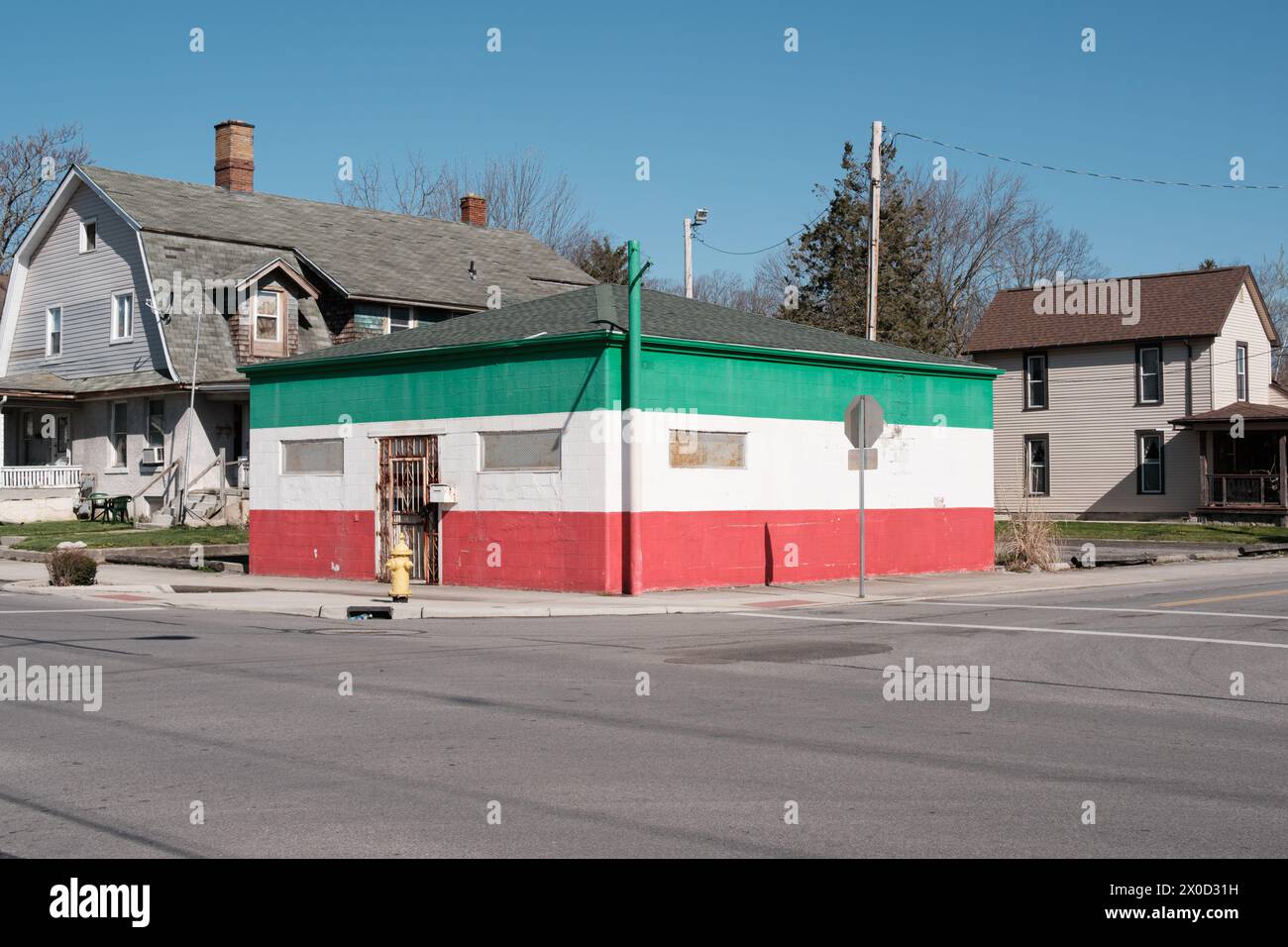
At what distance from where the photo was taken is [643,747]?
9102mm

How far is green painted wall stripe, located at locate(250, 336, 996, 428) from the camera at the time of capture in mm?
22094

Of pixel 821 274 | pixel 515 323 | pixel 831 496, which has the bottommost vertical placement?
pixel 831 496

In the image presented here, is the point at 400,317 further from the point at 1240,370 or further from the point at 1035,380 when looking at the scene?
the point at 1240,370

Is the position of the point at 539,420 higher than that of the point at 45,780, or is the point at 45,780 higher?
the point at 539,420

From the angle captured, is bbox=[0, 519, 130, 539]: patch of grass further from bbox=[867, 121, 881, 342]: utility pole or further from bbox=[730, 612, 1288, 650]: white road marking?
bbox=[730, 612, 1288, 650]: white road marking

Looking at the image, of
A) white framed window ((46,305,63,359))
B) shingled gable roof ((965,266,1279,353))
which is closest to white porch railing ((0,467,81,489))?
white framed window ((46,305,63,359))

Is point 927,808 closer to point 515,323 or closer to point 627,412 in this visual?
point 627,412

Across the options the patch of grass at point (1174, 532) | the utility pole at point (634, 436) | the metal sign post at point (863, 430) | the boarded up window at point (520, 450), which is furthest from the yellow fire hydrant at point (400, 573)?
the patch of grass at point (1174, 532)

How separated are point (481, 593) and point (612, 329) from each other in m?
4.80

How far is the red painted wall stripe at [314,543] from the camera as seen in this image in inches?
985

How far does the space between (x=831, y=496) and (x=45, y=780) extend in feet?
60.2

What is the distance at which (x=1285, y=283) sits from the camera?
71.6 meters

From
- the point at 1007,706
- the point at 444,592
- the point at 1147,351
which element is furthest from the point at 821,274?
the point at 1007,706

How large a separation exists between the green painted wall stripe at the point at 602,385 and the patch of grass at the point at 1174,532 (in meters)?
10.9
